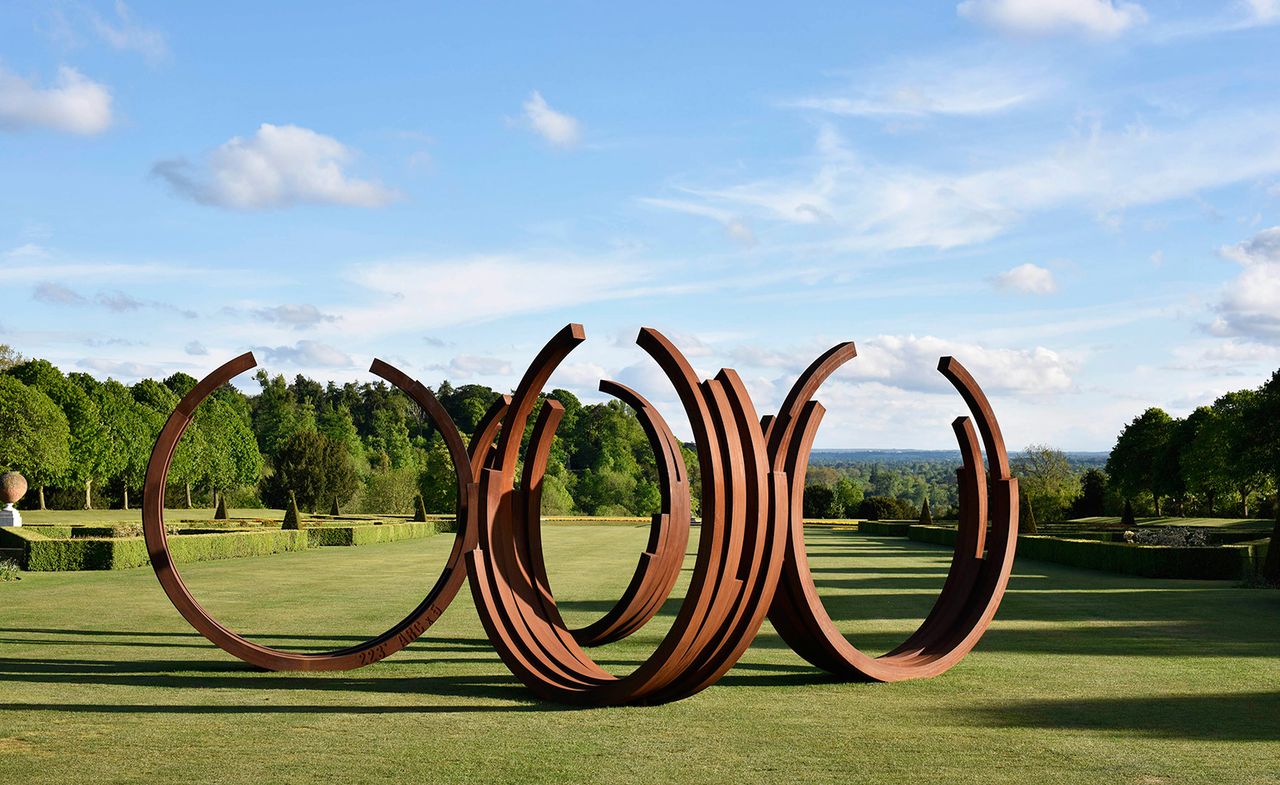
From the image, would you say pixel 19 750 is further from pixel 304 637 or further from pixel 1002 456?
pixel 1002 456

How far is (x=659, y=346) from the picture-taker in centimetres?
1078

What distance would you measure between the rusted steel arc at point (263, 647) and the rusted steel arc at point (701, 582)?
1327 mm

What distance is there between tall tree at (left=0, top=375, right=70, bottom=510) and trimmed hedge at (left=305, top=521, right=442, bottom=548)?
19.4 m

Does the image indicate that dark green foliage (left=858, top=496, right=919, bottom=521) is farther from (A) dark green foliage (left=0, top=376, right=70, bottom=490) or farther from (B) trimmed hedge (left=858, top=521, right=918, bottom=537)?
(A) dark green foliage (left=0, top=376, right=70, bottom=490)

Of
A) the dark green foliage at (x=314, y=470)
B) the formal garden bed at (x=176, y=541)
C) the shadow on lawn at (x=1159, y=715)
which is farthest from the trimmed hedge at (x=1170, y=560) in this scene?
the dark green foliage at (x=314, y=470)

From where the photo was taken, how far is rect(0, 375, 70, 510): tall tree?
53.2 m

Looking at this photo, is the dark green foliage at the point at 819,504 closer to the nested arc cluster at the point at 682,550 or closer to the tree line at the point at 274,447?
the tree line at the point at 274,447

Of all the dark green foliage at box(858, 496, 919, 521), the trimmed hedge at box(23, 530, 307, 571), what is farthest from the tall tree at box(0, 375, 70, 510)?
the dark green foliage at box(858, 496, 919, 521)

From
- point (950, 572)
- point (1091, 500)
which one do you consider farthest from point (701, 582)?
point (1091, 500)

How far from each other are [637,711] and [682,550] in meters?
3.10

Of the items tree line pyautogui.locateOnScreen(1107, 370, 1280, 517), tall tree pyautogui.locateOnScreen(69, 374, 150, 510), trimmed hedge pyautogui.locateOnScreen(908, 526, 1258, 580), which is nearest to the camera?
trimmed hedge pyautogui.locateOnScreen(908, 526, 1258, 580)

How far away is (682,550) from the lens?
13695 mm

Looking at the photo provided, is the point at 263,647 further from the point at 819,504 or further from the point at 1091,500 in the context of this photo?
the point at 819,504

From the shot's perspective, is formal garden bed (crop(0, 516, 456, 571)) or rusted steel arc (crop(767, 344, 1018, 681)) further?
formal garden bed (crop(0, 516, 456, 571))
